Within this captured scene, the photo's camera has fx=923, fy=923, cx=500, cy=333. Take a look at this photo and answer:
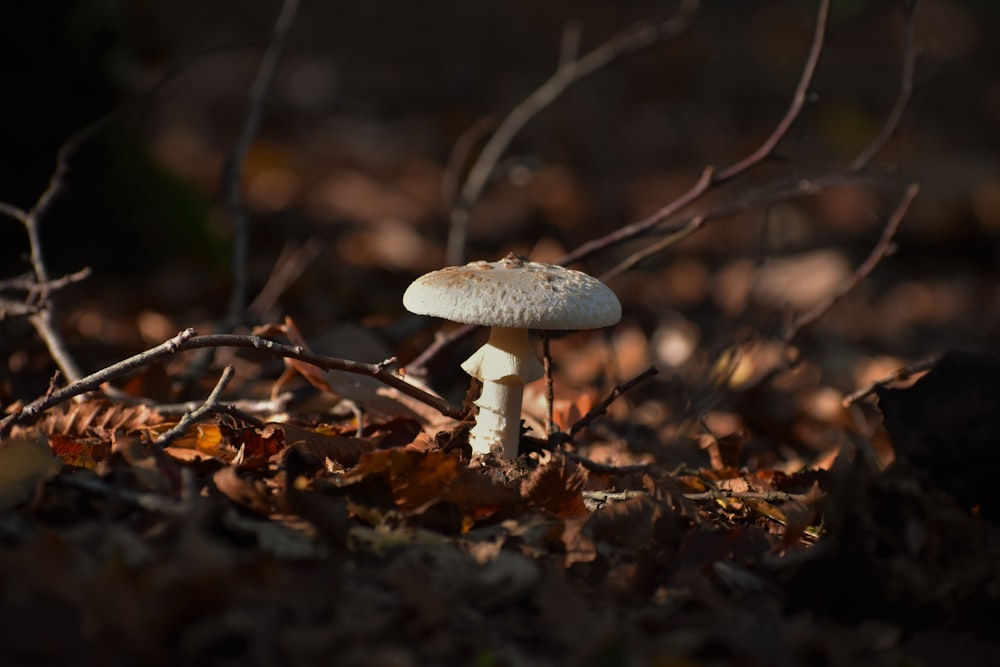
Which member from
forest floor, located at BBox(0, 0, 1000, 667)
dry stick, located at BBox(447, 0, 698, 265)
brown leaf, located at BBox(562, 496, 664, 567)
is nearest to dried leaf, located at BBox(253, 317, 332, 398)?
forest floor, located at BBox(0, 0, 1000, 667)

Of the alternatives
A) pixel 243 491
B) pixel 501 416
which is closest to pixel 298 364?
pixel 501 416

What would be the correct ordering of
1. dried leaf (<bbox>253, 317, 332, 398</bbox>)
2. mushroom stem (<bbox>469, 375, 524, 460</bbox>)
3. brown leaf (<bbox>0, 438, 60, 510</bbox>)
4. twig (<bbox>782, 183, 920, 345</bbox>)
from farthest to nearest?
twig (<bbox>782, 183, 920, 345</bbox>) → dried leaf (<bbox>253, 317, 332, 398</bbox>) → mushroom stem (<bbox>469, 375, 524, 460</bbox>) → brown leaf (<bbox>0, 438, 60, 510</bbox>)

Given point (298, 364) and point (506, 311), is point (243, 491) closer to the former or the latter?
point (506, 311)

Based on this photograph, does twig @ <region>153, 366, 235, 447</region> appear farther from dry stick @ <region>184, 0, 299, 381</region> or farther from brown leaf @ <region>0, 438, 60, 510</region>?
dry stick @ <region>184, 0, 299, 381</region>

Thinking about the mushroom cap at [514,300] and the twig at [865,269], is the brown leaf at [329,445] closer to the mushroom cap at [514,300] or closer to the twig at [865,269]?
the mushroom cap at [514,300]

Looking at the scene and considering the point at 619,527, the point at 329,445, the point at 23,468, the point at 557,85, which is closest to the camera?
the point at 23,468

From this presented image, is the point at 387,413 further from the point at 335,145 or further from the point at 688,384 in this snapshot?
the point at 335,145
